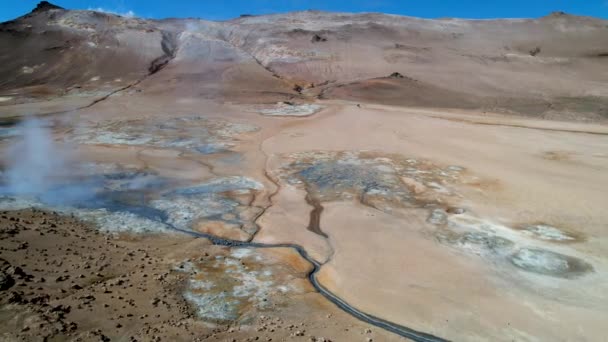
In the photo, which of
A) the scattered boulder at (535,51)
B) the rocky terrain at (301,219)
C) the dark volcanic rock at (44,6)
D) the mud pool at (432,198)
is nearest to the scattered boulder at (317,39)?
the rocky terrain at (301,219)

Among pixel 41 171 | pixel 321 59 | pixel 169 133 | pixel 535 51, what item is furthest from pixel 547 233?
pixel 535 51

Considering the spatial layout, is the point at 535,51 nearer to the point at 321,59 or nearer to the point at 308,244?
the point at 321,59

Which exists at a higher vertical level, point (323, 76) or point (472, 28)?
point (472, 28)

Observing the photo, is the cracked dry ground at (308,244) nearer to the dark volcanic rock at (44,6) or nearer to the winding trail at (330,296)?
the winding trail at (330,296)

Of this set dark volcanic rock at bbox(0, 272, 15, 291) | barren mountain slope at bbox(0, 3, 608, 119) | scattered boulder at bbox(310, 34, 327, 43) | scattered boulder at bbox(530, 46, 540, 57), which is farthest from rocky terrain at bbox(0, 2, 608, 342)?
scattered boulder at bbox(530, 46, 540, 57)

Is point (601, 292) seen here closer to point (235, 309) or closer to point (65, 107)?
point (235, 309)

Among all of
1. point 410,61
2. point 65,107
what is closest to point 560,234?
point 65,107
